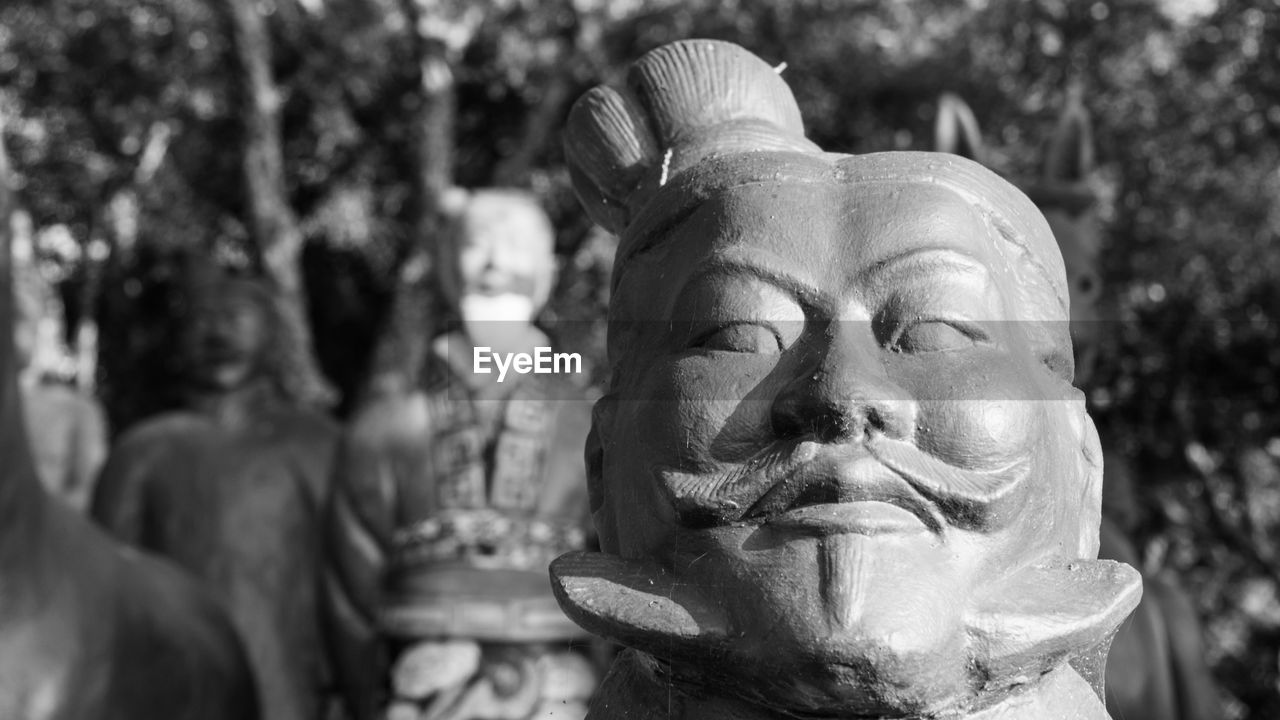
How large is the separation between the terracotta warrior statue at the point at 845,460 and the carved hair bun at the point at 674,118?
0.10 m

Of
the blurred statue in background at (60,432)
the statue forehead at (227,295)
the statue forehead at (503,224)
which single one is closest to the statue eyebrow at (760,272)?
the statue forehead at (503,224)

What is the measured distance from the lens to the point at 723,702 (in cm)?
132

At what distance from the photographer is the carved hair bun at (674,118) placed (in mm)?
1604

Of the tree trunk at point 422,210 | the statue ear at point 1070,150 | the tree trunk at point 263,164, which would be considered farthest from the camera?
the tree trunk at point 263,164

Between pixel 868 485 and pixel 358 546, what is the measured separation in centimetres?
275

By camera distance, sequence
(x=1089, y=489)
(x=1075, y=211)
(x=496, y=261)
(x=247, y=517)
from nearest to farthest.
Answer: (x=1089, y=489) < (x=496, y=261) < (x=1075, y=211) < (x=247, y=517)

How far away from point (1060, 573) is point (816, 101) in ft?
23.7

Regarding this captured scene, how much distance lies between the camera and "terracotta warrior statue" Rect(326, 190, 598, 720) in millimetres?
3127

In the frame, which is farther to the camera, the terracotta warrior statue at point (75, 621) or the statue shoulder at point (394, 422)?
the statue shoulder at point (394, 422)

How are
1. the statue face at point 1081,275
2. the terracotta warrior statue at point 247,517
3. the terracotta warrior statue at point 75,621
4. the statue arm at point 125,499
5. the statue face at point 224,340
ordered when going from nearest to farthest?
the terracotta warrior statue at point 75,621, the statue face at point 1081,275, the terracotta warrior statue at point 247,517, the statue arm at point 125,499, the statue face at point 224,340

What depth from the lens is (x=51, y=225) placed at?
9484mm

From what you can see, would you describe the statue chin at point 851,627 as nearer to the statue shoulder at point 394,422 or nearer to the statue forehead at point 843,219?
the statue forehead at point 843,219

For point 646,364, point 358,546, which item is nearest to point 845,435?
point 646,364

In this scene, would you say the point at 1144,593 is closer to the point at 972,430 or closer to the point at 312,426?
the point at 972,430
